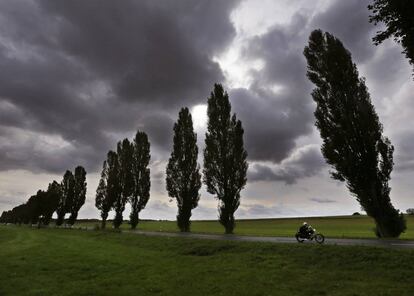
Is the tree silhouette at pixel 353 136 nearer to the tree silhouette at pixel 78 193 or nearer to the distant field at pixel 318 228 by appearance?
the distant field at pixel 318 228

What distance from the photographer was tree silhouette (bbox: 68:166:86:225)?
3644 inches

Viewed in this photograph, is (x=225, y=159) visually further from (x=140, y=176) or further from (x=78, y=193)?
(x=78, y=193)

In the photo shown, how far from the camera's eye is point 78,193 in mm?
92938

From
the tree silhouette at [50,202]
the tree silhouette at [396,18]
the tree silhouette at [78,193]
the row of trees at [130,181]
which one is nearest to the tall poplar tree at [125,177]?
the row of trees at [130,181]

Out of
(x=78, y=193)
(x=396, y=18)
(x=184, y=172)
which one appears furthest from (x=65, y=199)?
(x=396, y=18)

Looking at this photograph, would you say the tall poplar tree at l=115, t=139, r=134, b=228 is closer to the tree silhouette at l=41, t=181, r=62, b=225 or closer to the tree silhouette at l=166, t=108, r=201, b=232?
the tree silhouette at l=166, t=108, r=201, b=232

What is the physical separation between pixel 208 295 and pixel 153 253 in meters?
13.3

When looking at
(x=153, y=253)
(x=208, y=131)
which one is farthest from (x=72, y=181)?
(x=153, y=253)

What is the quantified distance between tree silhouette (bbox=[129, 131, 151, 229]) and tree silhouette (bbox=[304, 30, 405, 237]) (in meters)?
40.1

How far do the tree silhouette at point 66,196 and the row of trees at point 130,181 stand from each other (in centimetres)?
2589

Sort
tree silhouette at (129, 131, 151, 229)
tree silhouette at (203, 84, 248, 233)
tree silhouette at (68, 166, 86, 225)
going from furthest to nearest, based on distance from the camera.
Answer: tree silhouette at (68, 166, 86, 225)
tree silhouette at (129, 131, 151, 229)
tree silhouette at (203, 84, 248, 233)

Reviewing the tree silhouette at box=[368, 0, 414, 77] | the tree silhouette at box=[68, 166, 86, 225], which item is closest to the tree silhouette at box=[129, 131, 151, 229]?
the tree silhouette at box=[68, 166, 86, 225]

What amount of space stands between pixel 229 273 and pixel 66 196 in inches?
3452

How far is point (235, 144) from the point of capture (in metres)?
43.8
